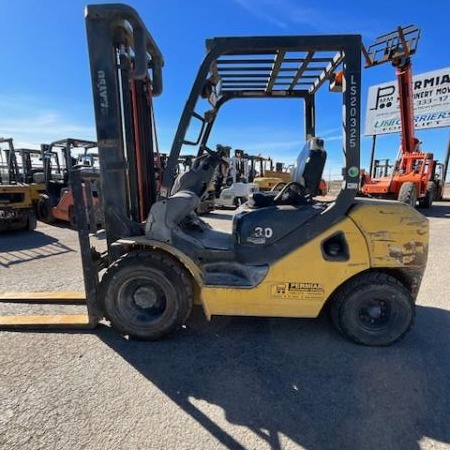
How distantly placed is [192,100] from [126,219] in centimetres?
138

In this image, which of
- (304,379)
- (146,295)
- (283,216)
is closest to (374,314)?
(304,379)

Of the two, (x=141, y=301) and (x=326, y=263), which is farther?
(x=141, y=301)

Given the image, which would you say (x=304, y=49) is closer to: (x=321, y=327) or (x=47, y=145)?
(x=321, y=327)

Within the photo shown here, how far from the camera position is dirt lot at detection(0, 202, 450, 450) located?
217cm

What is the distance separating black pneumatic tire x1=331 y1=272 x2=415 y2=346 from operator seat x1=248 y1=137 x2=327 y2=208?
968 mm

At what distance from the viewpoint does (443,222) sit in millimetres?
10820

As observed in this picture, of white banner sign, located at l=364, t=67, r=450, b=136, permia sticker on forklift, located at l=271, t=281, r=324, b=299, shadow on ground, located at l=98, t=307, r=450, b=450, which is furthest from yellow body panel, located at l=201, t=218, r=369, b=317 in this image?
white banner sign, located at l=364, t=67, r=450, b=136

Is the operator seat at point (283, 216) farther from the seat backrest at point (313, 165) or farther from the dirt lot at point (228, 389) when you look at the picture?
the dirt lot at point (228, 389)

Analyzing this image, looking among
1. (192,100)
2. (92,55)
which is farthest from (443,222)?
(92,55)

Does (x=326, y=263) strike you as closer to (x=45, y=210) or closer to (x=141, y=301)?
(x=141, y=301)

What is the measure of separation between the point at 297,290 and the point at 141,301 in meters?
1.54

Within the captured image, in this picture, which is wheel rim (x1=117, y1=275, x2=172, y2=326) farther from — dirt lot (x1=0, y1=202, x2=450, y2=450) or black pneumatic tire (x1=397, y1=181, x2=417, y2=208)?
black pneumatic tire (x1=397, y1=181, x2=417, y2=208)

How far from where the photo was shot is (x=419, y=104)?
2102 centimetres

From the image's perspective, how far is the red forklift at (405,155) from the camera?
11133 mm
